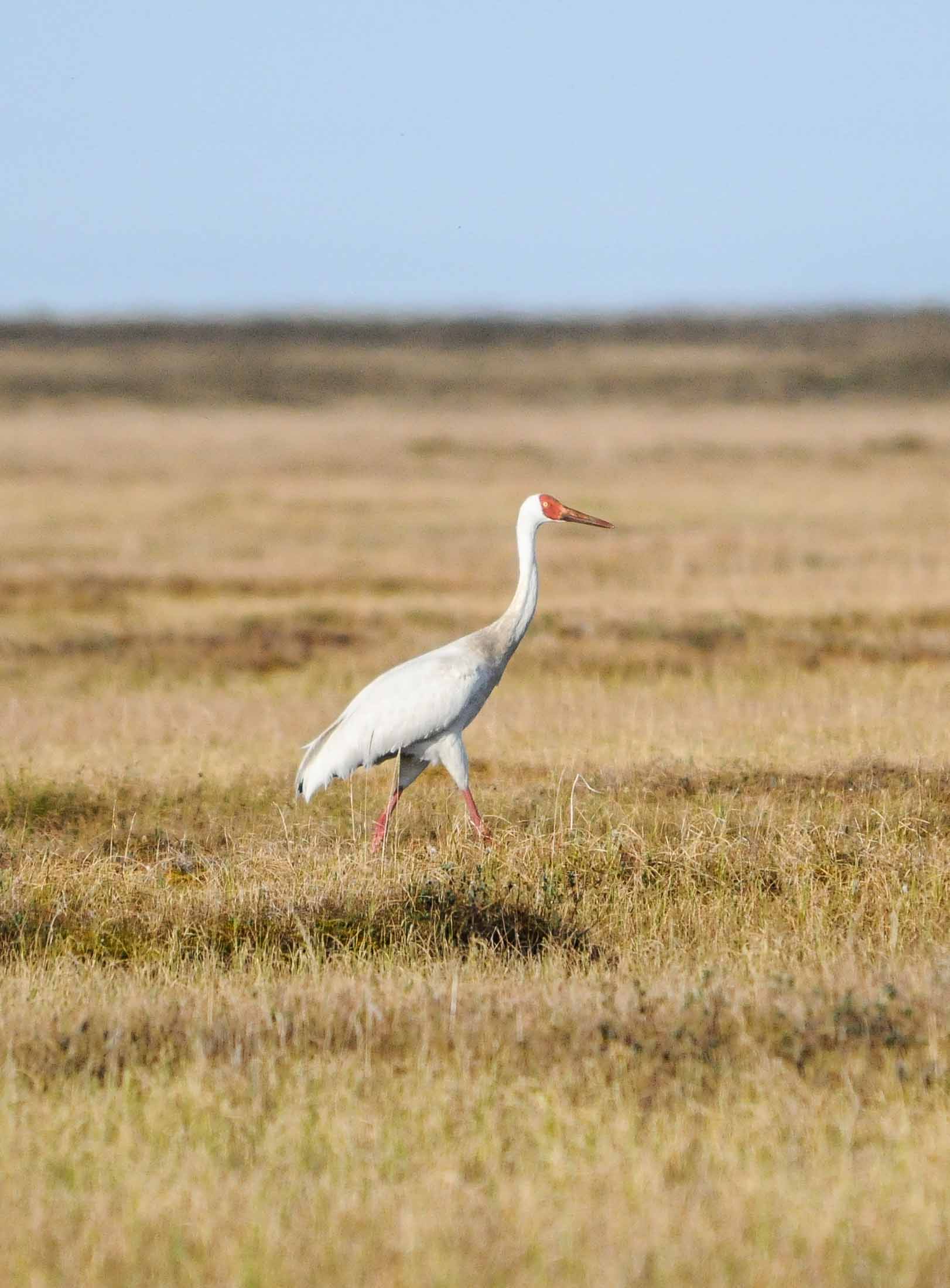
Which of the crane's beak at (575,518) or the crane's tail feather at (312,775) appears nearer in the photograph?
the crane's tail feather at (312,775)

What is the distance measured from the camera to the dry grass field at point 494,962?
15.8 feet

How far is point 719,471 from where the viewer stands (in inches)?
1953

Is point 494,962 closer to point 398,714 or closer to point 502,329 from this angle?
point 398,714

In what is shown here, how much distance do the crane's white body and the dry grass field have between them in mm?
356

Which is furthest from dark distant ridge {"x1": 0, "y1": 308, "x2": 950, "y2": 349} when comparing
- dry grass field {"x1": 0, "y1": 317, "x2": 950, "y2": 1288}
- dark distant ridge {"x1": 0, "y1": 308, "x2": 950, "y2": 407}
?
dry grass field {"x1": 0, "y1": 317, "x2": 950, "y2": 1288}

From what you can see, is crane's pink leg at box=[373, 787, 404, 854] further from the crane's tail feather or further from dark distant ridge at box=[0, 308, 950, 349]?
dark distant ridge at box=[0, 308, 950, 349]

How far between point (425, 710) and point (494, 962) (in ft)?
7.97

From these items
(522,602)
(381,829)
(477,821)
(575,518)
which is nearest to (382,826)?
(381,829)

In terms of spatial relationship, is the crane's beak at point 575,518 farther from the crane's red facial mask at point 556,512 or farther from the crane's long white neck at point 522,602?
the crane's long white neck at point 522,602

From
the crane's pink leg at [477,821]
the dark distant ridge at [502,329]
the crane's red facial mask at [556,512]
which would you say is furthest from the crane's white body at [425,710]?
the dark distant ridge at [502,329]

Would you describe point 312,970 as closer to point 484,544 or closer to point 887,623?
point 887,623

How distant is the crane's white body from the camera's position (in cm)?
985

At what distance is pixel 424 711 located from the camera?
984cm

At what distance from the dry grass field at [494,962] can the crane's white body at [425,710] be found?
0.36 meters
